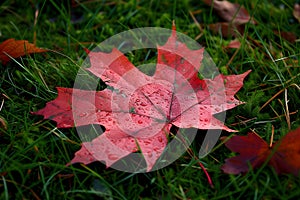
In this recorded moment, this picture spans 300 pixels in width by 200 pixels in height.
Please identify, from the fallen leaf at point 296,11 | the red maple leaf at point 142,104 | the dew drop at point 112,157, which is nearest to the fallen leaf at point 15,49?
the red maple leaf at point 142,104

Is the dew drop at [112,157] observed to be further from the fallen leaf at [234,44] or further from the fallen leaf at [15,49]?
the fallen leaf at [234,44]

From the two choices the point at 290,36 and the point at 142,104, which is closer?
the point at 142,104

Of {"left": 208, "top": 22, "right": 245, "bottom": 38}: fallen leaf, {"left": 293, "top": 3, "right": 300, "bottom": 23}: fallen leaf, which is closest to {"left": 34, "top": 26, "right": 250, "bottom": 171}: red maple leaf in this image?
{"left": 208, "top": 22, "right": 245, "bottom": 38}: fallen leaf

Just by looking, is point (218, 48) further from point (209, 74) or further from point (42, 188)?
point (42, 188)

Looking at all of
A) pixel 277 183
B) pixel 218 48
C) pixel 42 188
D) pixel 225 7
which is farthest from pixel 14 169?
pixel 225 7

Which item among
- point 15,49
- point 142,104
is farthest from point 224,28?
point 15,49

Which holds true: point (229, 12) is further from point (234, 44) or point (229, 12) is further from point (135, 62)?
point (135, 62)

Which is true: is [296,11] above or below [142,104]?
above
